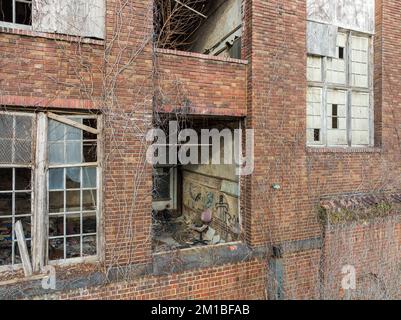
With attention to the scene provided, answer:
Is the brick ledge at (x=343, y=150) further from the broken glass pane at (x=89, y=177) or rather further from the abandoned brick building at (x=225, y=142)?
the broken glass pane at (x=89, y=177)

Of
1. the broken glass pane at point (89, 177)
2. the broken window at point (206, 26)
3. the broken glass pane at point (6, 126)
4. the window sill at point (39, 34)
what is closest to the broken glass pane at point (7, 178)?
the broken glass pane at point (6, 126)

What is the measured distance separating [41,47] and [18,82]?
25.5 inches

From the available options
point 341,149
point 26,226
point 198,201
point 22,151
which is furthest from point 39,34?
point 341,149

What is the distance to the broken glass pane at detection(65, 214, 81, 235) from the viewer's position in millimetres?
5248

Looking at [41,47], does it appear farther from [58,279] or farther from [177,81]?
[58,279]

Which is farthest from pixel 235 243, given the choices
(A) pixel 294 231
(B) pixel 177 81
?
(B) pixel 177 81

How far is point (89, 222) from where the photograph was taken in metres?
5.36

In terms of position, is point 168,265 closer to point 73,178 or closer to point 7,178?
point 73,178

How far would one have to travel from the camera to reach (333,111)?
7.39 meters

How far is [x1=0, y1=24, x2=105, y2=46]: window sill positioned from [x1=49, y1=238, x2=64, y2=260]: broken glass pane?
3257 mm

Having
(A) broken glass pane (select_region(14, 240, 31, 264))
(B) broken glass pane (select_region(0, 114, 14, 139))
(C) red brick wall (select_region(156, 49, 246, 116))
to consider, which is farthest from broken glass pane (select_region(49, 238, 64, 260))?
(C) red brick wall (select_region(156, 49, 246, 116))

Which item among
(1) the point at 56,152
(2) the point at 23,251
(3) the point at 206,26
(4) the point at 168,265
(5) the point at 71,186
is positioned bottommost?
(4) the point at 168,265

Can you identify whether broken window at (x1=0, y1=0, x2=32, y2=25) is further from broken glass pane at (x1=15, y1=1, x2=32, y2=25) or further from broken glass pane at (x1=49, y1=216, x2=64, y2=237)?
broken glass pane at (x1=49, y1=216, x2=64, y2=237)

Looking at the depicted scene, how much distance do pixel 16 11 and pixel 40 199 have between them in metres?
2.98
